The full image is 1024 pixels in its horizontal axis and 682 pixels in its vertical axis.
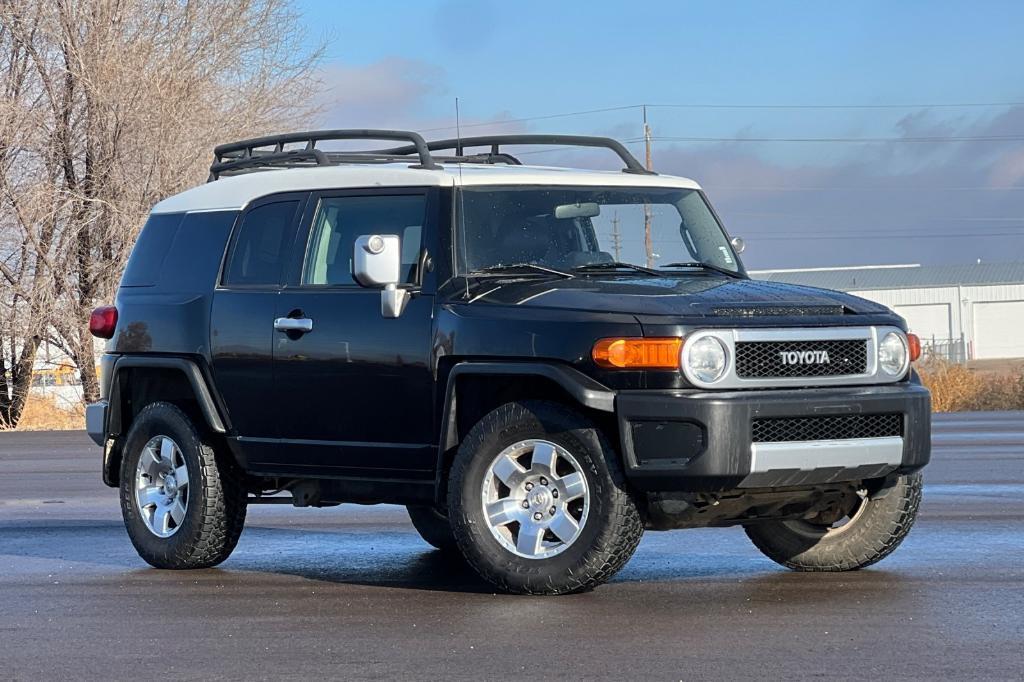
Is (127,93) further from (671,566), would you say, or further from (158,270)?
(671,566)

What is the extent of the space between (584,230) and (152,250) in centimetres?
278

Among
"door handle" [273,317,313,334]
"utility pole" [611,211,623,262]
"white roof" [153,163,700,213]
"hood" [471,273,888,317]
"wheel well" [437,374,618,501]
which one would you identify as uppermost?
"white roof" [153,163,700,213]

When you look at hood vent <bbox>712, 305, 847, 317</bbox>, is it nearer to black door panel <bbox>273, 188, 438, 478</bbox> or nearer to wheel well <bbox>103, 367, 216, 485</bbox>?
black door panel <bbox>273, 188, 438, 478</bbox>

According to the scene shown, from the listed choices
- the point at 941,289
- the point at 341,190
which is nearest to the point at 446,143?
the point at 341,190

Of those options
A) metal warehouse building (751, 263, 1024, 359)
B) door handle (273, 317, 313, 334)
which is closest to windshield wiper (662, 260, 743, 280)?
door handle (273, 317, 313, 334)

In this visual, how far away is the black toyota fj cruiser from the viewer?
7719 mm

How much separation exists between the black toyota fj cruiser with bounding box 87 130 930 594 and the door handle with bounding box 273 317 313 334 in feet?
0.04

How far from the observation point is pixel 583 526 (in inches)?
307

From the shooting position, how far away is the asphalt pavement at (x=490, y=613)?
247 inches

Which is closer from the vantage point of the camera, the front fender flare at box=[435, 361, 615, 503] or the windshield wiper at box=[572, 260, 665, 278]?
the front fender flare at box=[435, 361, 615, 503]

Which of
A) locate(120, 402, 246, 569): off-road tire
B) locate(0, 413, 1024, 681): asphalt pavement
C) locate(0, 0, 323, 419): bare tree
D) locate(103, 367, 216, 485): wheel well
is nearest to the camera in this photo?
locate(0, 413, 1024, 681): asphalt pavement

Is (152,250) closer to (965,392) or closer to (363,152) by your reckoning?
(363,152)

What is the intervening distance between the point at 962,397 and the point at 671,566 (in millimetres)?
23532

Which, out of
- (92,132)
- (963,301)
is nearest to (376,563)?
(92,132)
